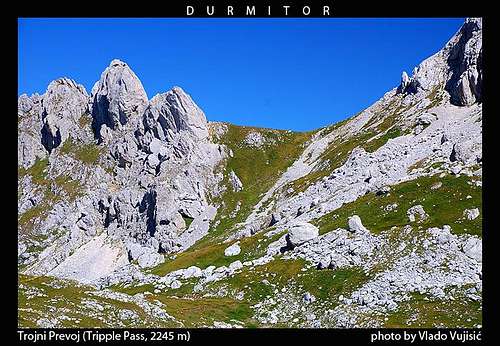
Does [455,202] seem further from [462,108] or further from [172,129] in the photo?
[172,129]

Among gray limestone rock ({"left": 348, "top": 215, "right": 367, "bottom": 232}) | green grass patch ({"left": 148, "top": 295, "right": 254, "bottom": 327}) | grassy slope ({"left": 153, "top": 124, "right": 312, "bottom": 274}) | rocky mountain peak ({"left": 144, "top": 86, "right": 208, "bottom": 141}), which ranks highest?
rocky mountain peak ({"left": 144, "top": 86, "right": 208, "bottom": 141})

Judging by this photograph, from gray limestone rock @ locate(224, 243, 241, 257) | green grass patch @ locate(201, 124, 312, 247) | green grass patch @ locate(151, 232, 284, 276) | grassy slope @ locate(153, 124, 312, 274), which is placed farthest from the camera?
green grass patch @ locate(201, 124, 312, 247)

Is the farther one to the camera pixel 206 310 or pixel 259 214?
pixel 259 214

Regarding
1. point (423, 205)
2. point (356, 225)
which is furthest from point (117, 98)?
point (423, 205)

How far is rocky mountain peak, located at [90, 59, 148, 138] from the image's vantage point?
181000mm

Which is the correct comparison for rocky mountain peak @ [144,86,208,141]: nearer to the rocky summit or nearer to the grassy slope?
the rocky summit

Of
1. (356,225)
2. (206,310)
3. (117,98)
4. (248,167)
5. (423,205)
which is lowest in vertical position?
(206,310)

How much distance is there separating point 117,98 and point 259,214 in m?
87.2

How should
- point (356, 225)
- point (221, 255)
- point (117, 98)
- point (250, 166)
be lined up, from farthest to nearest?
point (117, 98), point (250, 166), point (221, 255), point (356, 225)

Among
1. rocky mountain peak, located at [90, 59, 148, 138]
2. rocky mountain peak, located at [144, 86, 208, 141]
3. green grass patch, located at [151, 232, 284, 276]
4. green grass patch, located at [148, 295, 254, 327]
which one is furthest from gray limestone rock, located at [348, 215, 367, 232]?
rocky mountain peak, located at [90, 59, 148, 138]

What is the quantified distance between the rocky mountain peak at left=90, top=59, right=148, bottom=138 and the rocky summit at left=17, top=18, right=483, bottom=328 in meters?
0.70

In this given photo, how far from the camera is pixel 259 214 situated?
412 feet

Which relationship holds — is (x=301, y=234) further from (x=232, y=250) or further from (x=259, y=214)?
(x=259, y=214)

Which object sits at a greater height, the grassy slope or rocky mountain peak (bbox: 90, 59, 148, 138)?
rocky mountain peak (bbox: 90, 59, 148, 138)
